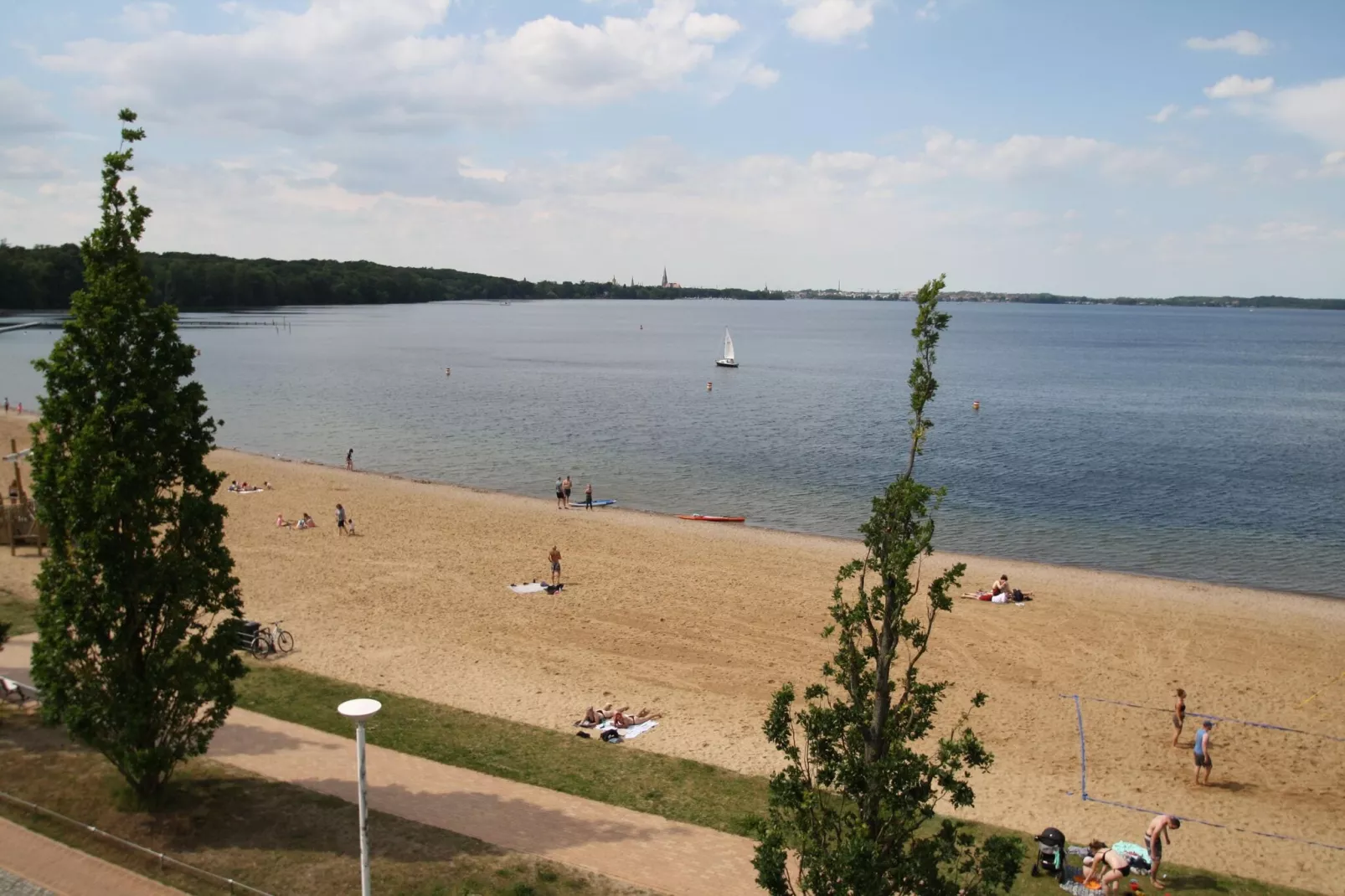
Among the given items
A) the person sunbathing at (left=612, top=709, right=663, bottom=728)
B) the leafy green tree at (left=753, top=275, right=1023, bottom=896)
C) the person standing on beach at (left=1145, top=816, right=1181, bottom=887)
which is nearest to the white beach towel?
the person sunbathing at (left=612, top=709, right=663, bottom=728)

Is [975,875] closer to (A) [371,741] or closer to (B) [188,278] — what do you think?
(A) [371,741]

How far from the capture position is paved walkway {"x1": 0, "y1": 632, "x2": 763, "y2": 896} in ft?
37.7

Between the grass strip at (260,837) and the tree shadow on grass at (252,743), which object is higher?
the grass strip at (260,837)

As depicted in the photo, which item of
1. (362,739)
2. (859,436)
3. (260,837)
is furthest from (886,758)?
(859,436)

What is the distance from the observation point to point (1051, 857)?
12359mm

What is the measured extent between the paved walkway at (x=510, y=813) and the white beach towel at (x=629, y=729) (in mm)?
2845

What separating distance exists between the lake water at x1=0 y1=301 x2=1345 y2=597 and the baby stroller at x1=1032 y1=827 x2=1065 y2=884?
22410 millimetres

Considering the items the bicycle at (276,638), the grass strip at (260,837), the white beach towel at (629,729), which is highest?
the grass strip at (260,837)

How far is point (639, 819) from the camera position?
13.0 m

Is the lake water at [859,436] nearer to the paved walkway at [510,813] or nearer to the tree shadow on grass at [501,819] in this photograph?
the paved walkway at [510,813]

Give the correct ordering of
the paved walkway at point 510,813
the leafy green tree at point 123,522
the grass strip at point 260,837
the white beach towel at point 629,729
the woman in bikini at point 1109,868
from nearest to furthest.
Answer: the grass strip at point 260,837
the leafy green tree at point 123,522
the paved walkway at point 510,813
the woman in bikini at point 1109,868
the white beach towel at point 629,729

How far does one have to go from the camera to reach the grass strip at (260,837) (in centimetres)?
1059

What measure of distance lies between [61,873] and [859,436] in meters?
53.2

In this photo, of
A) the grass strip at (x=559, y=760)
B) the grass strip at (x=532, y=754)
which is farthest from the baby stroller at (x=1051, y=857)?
the grass strip at (x=532, y=754)
